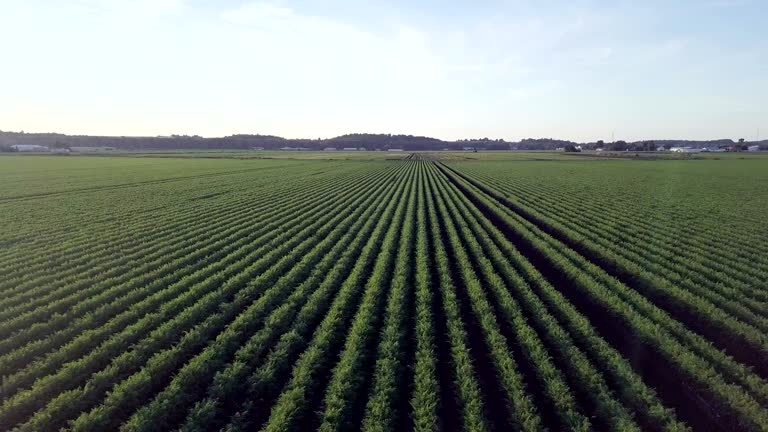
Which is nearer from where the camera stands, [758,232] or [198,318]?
[198,318]

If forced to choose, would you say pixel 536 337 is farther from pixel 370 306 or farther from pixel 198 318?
pixel 198 318

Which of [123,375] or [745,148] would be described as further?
[745,148]

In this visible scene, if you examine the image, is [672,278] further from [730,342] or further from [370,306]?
[370,306]

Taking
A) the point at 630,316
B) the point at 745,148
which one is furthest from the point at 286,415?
the point at 745,148

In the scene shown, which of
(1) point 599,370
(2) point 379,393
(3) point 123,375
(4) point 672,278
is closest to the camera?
(2) point 379,393

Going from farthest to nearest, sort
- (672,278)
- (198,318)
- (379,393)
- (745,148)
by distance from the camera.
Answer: (745,148), (672,278), (198,318), (379,393)

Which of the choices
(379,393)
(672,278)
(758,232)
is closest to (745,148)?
(758,232)
